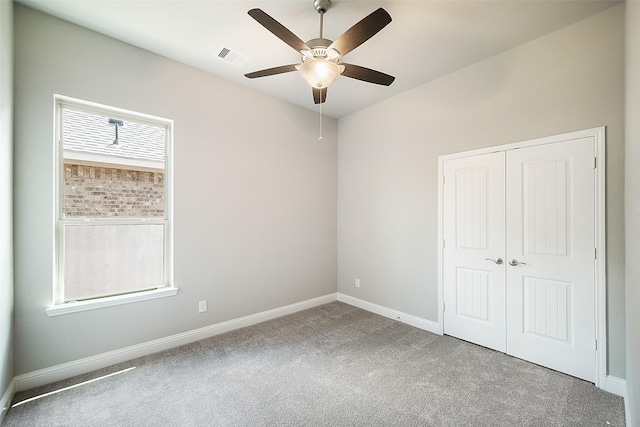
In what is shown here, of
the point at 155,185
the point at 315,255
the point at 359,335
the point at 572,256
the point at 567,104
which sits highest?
the point at 567,104

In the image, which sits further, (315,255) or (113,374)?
(315,255)

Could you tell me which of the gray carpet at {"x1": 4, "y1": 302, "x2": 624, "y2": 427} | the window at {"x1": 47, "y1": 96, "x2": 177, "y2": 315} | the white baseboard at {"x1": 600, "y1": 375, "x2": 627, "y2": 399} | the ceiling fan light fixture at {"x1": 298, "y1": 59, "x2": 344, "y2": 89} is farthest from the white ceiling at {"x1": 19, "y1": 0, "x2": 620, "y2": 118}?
the gray carpet at {"x1": 4, "y1": 302, "x2": 624, "y2": 427}

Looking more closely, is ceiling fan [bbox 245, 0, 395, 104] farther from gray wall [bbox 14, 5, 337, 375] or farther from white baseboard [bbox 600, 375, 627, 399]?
white baseboard [bbox 600, 375, 627, 399]

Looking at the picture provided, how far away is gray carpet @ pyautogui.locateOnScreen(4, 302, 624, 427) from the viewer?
6.21ft

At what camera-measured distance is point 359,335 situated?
3.21 metres

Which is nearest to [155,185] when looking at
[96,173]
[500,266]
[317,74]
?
[96,173]

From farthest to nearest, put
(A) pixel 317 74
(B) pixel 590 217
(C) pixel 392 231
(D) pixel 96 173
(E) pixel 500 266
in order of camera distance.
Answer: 1. (C) pixel 392 231
2. (E) pixel 500 266
3. (D) pixel 96 173
4. (B) pixel 590 217
5. (A) pixel 317 74

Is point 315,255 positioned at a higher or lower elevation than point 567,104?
lower

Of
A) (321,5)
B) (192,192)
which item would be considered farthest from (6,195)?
(321,5)

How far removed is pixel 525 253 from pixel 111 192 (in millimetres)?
4146

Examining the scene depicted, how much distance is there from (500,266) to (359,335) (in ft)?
5.69

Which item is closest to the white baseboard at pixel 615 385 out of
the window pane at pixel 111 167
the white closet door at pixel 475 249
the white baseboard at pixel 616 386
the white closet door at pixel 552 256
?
the white baseboard at pixel 616 386

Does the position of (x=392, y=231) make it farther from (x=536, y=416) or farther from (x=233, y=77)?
(x=233, y=77)

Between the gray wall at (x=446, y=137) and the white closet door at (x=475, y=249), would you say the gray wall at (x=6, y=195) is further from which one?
the white closet door at (x=475, y=249)
